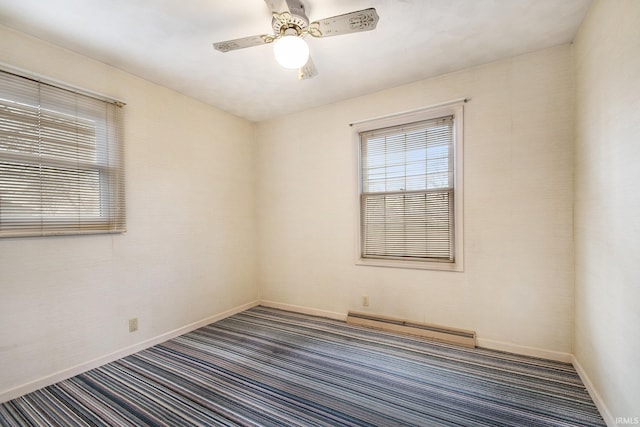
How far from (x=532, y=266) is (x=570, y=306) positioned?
39 cm

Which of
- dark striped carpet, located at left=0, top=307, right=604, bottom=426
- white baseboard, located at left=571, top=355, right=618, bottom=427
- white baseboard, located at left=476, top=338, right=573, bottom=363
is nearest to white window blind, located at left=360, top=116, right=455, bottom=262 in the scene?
white baseboard, located at left=476, top=338, right=573, bottom=363

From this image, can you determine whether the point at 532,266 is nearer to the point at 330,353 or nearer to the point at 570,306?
the point at 570,306

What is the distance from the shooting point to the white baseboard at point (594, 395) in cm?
162

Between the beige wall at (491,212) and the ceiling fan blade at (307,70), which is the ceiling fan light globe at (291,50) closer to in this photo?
the ceiling fan blade at (307,70)

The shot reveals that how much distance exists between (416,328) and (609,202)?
1.91 m

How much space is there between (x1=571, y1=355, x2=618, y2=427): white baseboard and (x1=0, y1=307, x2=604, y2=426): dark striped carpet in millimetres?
43

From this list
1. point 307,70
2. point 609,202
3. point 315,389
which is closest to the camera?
point 609,202

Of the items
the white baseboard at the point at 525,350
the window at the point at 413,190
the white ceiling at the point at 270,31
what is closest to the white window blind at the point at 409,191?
the window at the point at 413,190

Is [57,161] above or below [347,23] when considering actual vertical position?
below

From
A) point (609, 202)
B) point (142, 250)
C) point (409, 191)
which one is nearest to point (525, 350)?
point (609, 202)

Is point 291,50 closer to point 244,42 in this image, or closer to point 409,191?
point 244,42

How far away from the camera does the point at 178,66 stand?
2.56 meters

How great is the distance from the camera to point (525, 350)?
247 centimetres

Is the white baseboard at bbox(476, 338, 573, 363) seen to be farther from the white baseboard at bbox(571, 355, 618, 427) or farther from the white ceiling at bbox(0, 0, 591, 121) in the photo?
the white ceiling at bbox(0, 0, 591, 121)
